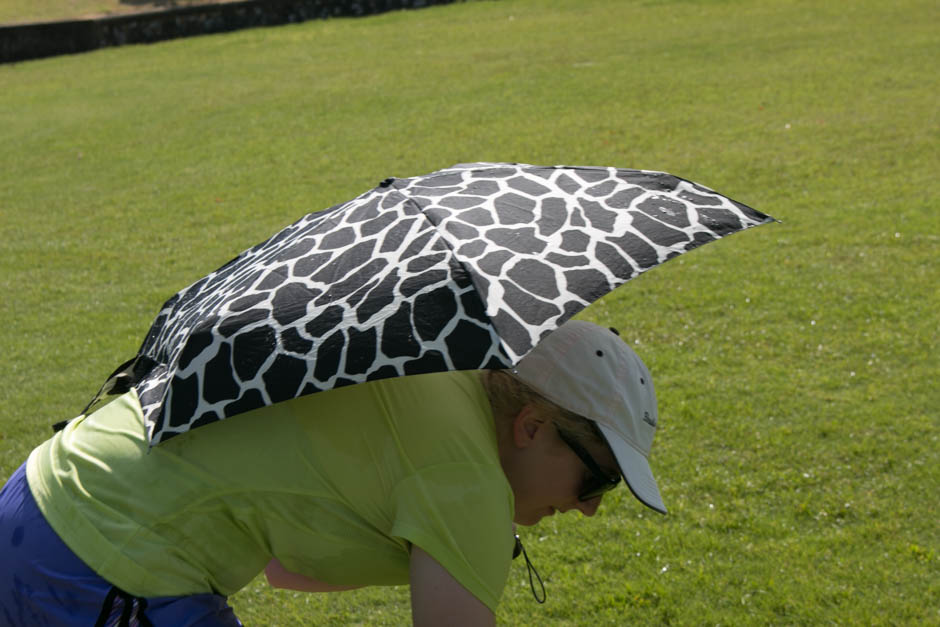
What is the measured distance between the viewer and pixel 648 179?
245 cm

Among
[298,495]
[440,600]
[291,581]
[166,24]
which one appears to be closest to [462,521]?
[440,600]

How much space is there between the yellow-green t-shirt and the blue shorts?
0.03m

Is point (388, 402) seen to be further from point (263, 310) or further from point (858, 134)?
point (858, 134)

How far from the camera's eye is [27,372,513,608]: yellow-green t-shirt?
1938mm

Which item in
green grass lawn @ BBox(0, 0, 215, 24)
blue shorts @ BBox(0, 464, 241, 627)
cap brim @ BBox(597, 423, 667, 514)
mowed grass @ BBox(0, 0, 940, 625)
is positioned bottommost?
green grass lawn @ BBox(0, 0, 215, 24)

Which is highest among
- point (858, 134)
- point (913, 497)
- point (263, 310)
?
point (263, 310)

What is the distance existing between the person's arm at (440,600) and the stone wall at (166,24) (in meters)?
20.2

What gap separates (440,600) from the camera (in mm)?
1882

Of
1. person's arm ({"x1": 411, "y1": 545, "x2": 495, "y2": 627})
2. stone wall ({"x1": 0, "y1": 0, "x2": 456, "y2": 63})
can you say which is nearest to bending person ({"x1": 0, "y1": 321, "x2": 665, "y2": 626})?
person's arm ({"x1": 411, "y1": 545, "x2": 495, "y2": 627})

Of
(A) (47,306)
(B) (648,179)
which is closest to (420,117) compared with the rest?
(A) (47,306)

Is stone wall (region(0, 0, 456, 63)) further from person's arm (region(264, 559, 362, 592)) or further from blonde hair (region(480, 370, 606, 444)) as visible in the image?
blonde hair (region(480, 370, 606, 444))

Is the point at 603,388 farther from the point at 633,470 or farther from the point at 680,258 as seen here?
the point at 680,258

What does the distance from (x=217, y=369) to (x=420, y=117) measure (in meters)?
10.4

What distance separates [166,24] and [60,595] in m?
20.4
